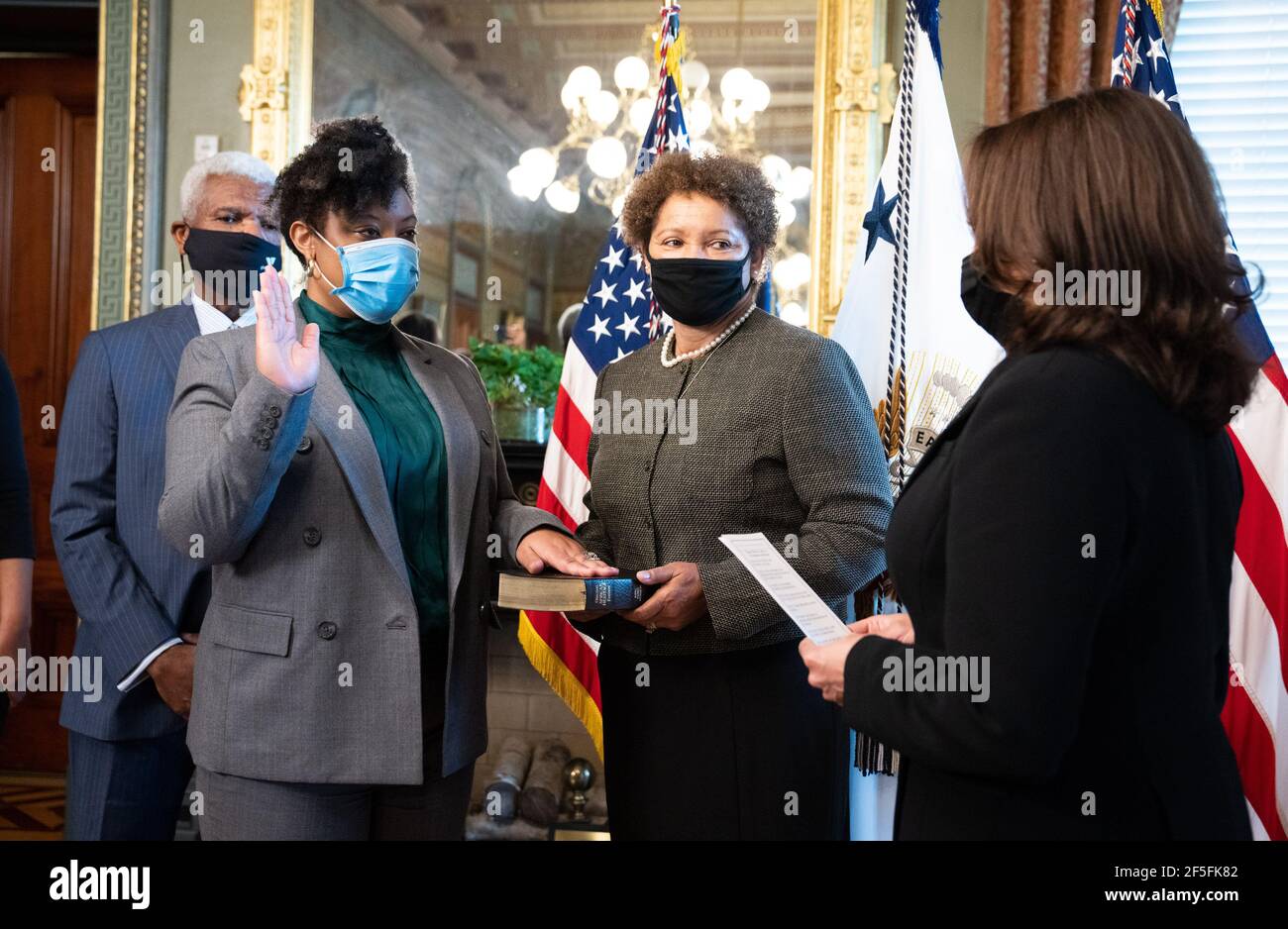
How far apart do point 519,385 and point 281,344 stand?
228 cm

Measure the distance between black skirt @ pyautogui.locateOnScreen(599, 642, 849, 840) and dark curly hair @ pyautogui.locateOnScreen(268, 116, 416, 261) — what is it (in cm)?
92

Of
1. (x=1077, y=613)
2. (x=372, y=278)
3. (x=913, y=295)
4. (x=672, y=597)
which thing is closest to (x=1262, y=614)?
(x=913, y=295)

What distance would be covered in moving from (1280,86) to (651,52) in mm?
2145

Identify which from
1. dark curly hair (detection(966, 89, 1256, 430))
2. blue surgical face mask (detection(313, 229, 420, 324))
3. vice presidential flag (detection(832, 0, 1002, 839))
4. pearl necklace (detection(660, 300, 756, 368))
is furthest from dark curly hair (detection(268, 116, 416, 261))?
vice presidential flag (detection(832, 0, 1002, 839))

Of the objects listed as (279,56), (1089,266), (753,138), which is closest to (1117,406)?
(1089,266)

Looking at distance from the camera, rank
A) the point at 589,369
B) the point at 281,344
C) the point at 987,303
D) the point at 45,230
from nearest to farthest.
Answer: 1. the point at 987,303
2. the point at 281,344
3. the point at 589,369
4. the point at 45,230

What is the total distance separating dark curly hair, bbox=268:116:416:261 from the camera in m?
1.79

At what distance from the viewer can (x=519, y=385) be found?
151 inches

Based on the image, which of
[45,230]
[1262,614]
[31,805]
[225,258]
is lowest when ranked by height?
[31,805]

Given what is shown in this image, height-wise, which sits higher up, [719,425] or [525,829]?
[719,425]

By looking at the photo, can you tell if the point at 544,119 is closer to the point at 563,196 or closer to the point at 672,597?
the point at 563,196

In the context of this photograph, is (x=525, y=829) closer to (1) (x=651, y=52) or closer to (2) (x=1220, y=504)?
(1) (x=651, y=52)

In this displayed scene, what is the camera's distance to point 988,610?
1.10 metres

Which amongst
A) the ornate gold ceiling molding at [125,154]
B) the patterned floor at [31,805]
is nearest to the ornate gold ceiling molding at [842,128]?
the ornate gold ceiling molding at [125,154]
